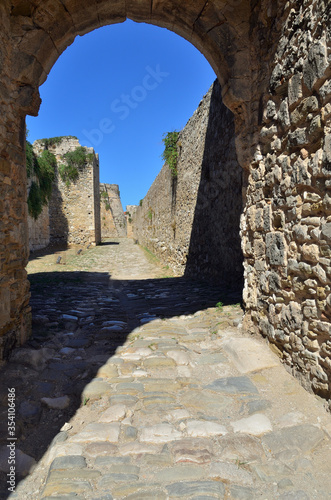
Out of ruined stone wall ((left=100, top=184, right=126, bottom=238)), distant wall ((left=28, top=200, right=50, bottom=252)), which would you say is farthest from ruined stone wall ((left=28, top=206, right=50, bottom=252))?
ruined stone wall ((left=100, top=184, right=126, bottom=238))

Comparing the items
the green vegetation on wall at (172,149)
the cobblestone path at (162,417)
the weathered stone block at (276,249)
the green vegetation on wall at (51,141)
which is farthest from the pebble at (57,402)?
the green vegetation on wall at (51,141)

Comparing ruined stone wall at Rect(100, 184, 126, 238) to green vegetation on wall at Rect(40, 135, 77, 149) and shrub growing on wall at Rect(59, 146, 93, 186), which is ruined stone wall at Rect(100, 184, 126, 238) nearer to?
shrub growing on wall at Rect(59, 146, 93, 186)

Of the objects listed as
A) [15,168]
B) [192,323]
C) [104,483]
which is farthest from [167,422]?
[15,168]

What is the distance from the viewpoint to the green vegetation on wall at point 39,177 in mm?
14977

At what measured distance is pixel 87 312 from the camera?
4.83 m

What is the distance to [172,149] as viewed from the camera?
1027 centimetres

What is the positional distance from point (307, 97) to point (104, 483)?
2.82 meters

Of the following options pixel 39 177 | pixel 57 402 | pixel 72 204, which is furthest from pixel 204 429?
pixel 72 204

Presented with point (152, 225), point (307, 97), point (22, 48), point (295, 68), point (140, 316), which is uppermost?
point (22, 48)

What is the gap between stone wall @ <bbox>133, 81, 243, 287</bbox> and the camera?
5.97 m

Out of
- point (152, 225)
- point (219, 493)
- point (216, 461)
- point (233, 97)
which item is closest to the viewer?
point (219, 493)

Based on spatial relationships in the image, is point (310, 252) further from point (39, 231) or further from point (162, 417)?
point (39, 231)

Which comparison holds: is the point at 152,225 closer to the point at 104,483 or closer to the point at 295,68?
the point at 295,68

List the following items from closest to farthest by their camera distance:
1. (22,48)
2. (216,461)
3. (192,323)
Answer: (216,461), (22,48), (192,323)
